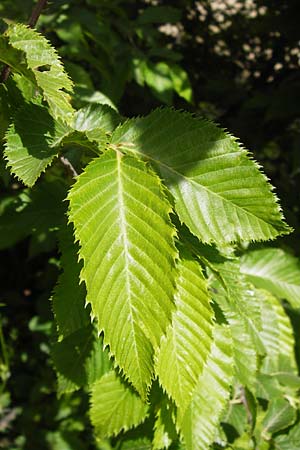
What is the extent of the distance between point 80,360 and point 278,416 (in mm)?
533

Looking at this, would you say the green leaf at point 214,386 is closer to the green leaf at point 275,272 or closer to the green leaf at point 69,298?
the green leaf at point 69,298

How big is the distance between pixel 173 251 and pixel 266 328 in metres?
0.66

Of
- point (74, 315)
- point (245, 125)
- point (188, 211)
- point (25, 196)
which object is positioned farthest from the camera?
point (245, 125)

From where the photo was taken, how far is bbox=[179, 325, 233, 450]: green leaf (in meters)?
1.02

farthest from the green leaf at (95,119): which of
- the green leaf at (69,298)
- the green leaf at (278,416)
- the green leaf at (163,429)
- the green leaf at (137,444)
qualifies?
the green leaf at (278,416)

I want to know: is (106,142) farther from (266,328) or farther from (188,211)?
(266,328)

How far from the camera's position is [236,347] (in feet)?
3.70

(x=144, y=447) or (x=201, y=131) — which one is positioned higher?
(x=201, y=131)

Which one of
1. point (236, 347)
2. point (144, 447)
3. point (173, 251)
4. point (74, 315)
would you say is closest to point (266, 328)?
point (236, 347)

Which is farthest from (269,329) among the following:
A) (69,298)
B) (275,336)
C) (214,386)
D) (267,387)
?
(69,298)

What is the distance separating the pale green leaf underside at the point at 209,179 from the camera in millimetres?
838

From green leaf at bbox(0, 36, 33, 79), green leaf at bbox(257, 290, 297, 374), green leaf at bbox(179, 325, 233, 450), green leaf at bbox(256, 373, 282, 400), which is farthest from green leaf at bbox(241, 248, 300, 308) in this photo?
green leaf at bbox(0, 36, 33, 79)

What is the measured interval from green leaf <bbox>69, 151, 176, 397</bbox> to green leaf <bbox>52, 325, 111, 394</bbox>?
0.38 metres

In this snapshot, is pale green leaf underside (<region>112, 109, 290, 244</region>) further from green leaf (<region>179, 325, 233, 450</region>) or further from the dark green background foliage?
the dark green background foliage
